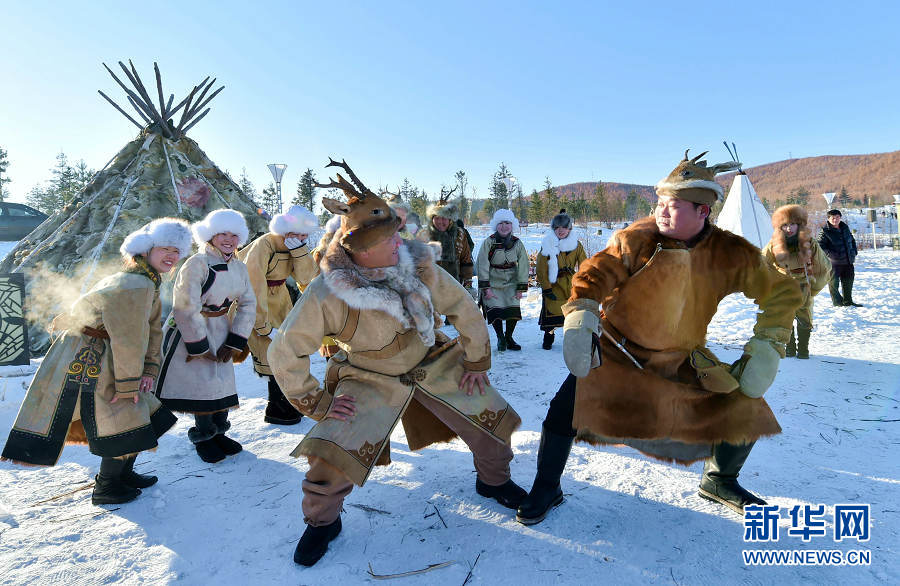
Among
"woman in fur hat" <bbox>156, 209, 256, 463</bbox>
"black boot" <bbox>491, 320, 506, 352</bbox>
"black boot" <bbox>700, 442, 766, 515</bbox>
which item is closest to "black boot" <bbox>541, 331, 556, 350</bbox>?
"black boot" <bbox>491, 320, 506, 352</bbox>

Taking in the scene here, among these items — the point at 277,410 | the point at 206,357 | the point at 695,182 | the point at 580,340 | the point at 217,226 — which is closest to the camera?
the point at 580,340

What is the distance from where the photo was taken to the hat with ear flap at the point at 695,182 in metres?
2.16

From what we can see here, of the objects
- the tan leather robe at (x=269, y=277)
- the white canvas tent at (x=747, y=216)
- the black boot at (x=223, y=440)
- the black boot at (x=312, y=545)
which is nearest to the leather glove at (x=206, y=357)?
the black boot at (x=223, y=440)

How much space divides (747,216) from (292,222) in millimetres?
12899

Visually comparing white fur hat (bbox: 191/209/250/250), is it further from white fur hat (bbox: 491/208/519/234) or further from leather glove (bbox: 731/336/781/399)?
white fur hat (bbox: 491/208/519/234)

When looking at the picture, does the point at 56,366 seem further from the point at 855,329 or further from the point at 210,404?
the point at 855,329

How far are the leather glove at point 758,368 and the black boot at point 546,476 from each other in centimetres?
86

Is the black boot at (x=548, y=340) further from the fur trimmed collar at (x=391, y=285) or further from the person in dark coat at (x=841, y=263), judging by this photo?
the person in dark coat at (x=841, y=263)

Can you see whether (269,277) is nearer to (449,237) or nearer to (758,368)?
(449,237)

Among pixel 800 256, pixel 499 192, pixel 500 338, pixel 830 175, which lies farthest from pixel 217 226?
pixel 830 175

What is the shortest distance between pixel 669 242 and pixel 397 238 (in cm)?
138

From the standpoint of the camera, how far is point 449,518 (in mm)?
2393

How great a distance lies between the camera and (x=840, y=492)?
7.98 feet

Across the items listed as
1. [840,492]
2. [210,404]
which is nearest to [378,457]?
[210,404]
